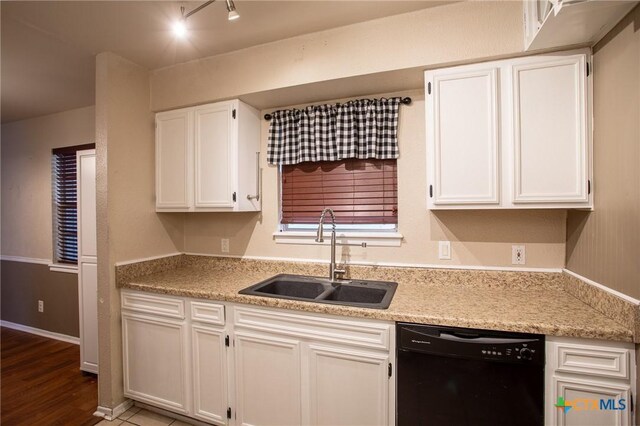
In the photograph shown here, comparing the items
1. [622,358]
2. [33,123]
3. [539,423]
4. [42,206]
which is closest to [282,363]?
[539,423]

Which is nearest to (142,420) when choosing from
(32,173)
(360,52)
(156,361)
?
(156,361)

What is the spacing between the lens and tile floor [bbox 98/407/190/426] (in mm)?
2025

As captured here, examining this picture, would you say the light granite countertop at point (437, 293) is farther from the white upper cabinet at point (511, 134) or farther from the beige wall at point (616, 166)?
the white upper cabinet at point (511, 134)

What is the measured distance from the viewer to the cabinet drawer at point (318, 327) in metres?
1.50

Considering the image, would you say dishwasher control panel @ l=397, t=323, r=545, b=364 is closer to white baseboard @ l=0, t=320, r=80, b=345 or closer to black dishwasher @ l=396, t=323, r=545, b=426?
black dishwasher @ l=396, t=323, r=545, b=426

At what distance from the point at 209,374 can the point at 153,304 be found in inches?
23.6

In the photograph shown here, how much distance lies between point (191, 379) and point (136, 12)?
2.19 metres

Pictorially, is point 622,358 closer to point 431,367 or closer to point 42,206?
point 431,367

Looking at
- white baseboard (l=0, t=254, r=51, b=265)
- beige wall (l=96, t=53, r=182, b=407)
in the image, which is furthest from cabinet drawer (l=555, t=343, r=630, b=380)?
white baseboard (l=0, t=254, r=51, b=265)

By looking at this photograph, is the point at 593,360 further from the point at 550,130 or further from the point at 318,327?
the point at 318,327

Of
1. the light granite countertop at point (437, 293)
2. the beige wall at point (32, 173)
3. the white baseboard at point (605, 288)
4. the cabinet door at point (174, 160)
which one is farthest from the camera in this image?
the beige wall at point (32, 173)

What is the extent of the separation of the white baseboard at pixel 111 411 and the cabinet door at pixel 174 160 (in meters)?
1.42

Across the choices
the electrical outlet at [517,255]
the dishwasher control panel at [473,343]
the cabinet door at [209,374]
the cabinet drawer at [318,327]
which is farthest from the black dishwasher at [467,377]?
the cabinet door at [209,374]

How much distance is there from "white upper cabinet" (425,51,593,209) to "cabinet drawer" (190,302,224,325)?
140 cm
